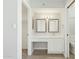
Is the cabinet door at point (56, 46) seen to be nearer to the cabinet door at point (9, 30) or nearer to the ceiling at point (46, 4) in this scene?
the ceiling at point (46, 4)

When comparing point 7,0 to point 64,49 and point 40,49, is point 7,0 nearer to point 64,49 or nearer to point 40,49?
point 64,49

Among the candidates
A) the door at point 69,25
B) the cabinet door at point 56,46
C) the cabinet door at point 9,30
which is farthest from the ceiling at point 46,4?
the cabinet door at point 9,30

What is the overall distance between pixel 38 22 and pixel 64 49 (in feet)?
7.31

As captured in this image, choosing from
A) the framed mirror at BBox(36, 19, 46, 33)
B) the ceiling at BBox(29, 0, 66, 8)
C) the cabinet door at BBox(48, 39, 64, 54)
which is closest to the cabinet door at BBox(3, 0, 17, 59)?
the ceiling at BBox(29, 0, 66, 8)

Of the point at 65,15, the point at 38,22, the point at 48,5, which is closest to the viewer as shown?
the point at 65,15

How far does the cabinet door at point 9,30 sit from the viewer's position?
3139mm

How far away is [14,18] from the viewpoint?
3.14m

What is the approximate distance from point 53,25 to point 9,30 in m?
3.92

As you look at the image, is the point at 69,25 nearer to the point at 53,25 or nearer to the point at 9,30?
the point at 53,25

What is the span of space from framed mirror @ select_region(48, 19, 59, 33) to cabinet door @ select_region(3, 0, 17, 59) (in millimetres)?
3867

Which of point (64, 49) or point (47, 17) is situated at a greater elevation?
point (47, 17)

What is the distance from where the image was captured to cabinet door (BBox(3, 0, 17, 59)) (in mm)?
3139

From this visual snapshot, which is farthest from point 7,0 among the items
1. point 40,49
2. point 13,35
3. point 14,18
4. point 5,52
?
point 40,49

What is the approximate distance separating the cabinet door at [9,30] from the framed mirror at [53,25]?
12.7 ft
